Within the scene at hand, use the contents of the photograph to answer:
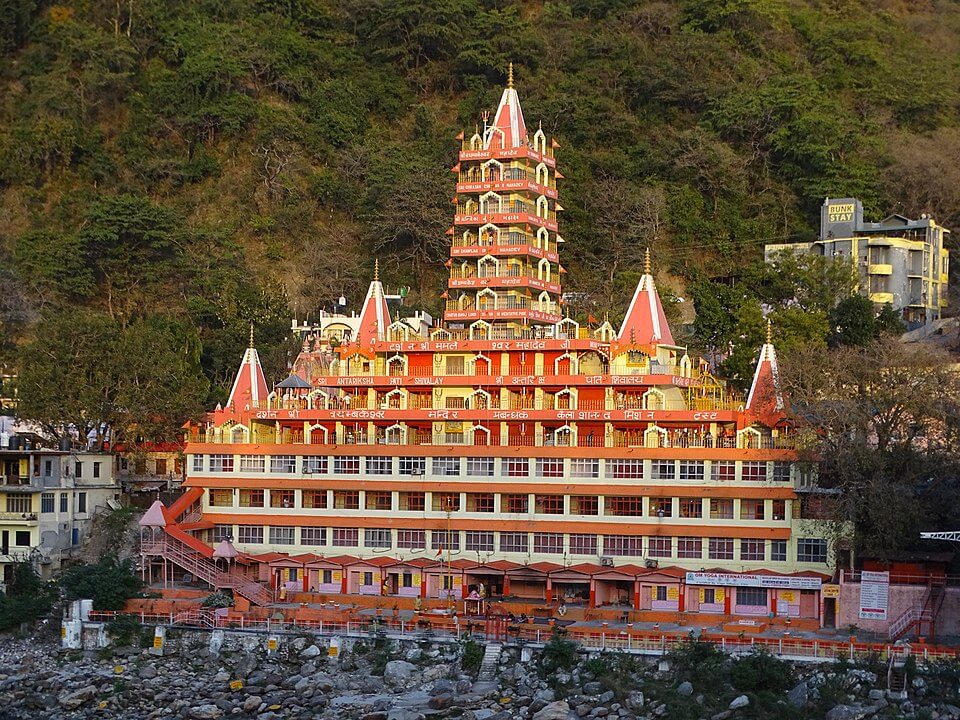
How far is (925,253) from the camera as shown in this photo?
86438 mm

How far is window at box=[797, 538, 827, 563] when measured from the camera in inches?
2115

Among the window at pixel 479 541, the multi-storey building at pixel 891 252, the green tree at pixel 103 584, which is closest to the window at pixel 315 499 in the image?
the window at pixel 479 541

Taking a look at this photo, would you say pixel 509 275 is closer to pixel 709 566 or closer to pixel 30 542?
pixel 709 566

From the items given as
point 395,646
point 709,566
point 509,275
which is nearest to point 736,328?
point 509,275

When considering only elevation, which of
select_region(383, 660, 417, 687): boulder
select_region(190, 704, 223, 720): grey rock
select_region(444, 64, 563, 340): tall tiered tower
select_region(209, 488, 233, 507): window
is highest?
select_region(444, 64, 563, 340): tall tiered tower

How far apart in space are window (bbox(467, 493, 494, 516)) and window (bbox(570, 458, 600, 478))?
329cm

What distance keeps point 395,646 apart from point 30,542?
1792 cm

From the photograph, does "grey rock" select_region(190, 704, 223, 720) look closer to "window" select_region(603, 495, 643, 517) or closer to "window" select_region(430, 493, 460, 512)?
"window" select_region(430, 493, 460, 512)

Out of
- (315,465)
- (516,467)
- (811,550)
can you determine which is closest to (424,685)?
(516,467)

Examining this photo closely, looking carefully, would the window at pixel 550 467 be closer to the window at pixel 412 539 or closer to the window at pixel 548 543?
the window at pixel 548 543

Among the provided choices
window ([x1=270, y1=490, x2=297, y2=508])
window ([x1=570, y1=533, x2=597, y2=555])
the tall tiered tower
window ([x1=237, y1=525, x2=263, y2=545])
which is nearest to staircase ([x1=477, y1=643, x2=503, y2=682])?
window ([x1=570, y1=533, x2=597, y2=555])

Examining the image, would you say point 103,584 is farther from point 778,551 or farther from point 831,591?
point 831,591

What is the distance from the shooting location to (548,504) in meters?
56.8

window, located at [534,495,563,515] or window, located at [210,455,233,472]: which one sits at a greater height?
window, located at [210,455,233,472]
